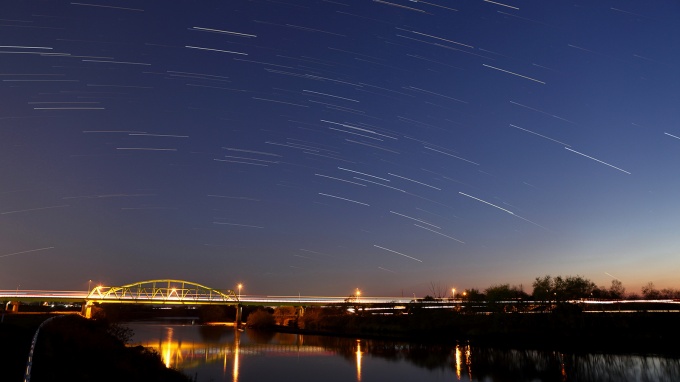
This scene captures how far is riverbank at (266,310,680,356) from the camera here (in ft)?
189

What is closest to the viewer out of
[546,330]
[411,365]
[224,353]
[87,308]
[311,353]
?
[411,365]

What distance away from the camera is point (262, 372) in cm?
4500

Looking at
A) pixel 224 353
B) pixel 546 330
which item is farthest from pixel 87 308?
pixel 546 330

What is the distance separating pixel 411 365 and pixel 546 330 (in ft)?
96.9

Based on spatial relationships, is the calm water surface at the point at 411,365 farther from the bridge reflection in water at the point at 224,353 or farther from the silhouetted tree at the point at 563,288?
the silhouetted tree at the point at 563,288

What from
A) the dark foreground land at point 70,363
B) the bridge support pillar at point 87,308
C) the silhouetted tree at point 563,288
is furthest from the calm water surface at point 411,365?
the bridge support pillar at point 87,308

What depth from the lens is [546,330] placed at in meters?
69.8

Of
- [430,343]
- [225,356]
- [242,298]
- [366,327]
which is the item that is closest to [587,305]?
[430,343]

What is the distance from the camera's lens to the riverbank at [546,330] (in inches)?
2263

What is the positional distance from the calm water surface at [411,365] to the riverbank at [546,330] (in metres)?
4.87

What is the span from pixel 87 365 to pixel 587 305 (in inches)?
3085

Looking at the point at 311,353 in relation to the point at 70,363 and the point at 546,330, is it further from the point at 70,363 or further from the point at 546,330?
the point at 70,363

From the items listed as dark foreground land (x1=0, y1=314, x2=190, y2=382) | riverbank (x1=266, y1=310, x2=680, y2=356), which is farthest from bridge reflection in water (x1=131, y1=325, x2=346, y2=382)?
riverbank (x1=266, y1=310, x2=680, y2=356)

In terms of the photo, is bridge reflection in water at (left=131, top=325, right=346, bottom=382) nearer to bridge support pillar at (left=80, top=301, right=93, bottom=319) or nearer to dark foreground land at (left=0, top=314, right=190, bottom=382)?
dark foreground land at (left=0, top=314, right=190, bottom=382)
